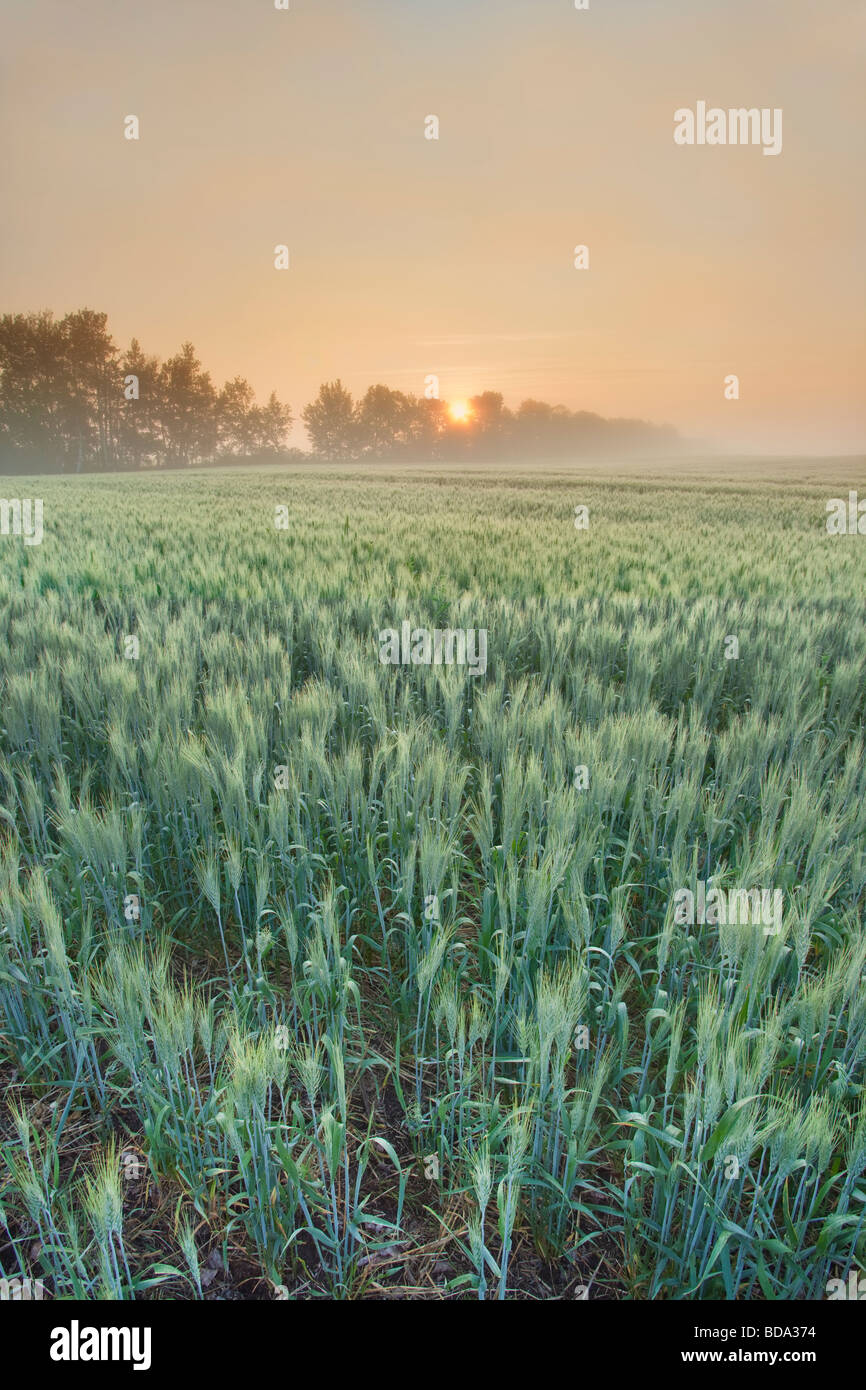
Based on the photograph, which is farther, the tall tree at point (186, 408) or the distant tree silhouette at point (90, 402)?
the tall tree at point (186, 408)

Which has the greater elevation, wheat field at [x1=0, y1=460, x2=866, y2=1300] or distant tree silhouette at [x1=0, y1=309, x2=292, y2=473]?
distant tree silhouette at [x1=0, y1=309, x2=292, y2=473]

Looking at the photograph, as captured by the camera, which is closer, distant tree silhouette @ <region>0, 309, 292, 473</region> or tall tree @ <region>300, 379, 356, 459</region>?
→ distant tree silhouette @ <region>0, 309, 292, 473</region>

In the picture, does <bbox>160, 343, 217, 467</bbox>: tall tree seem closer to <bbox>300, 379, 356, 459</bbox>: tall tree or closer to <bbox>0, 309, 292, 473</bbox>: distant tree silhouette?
<bbox>0, 309, 292, 473</bbox>: distant tree silhouette

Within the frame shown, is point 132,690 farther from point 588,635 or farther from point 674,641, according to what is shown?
point 674,641

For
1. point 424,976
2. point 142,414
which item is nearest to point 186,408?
point 142,414

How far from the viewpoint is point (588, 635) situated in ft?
16.1

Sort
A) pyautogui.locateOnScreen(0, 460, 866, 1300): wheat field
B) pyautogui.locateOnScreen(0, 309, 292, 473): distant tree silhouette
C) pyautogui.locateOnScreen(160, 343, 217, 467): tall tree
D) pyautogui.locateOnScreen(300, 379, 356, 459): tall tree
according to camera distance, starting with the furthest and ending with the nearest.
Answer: pyautogui.locateOnScreen(300, 379, 356, 459): tall tree
pyautogui.locateOnScreen(160, 343, 217, 467): tall tree
pyautogui.locateOnScreen(0, 309, 292, 473): distant tree silhouette
pyautogui.locateOnScreen(0, 460, 866, 1300): wheat field

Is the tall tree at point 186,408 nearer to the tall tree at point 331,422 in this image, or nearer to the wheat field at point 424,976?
the tall tree at point 331,422

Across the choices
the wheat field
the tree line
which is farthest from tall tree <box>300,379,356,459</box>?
the wheat field

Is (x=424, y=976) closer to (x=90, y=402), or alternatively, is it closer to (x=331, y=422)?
(x=90, y=402)

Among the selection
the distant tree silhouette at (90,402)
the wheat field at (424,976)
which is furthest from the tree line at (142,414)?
the wheat field at (424,976)

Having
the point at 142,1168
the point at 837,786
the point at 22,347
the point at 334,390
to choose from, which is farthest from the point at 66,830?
the point at 334,390

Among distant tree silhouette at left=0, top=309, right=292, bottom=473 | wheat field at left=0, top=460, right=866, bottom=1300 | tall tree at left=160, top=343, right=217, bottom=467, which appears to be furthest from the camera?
tall tree at left=160, top=343, right=217, bottom=467

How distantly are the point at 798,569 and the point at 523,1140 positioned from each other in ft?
28.1
